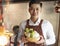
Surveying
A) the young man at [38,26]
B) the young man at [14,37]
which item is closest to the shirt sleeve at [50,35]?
the young man at [38,26]

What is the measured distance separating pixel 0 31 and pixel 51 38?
0.25 metres

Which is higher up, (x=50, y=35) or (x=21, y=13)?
(x=21, y=13)

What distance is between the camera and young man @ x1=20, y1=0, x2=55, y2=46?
3.14ft

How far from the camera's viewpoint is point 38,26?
956 millimetres

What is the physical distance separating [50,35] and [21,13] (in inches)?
6.9

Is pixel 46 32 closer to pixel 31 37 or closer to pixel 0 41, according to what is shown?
pixel 31 37

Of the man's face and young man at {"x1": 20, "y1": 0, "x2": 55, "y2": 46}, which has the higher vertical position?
the man's face

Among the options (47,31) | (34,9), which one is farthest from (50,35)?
(34,9)

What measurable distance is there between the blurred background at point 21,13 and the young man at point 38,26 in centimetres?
2

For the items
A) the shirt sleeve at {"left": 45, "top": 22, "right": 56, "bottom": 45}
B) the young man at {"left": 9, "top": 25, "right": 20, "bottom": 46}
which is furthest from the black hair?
the shirt sleeve at {"left": 45, "top": 22, "right": 56, "bottom": 45}

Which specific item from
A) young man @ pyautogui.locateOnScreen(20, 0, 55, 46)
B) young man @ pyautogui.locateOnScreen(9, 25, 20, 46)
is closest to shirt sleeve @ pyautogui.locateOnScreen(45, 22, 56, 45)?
young man @ pyautogui.locateOnScreen(20, 0, 55, 46)

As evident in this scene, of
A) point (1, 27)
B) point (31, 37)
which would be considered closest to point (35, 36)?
point (31, 37)

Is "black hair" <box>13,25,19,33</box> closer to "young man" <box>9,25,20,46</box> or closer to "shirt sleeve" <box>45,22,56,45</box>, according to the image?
"young man" <box>9,25,20,46</box>

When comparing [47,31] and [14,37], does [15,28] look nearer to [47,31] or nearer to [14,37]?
[14,37]
